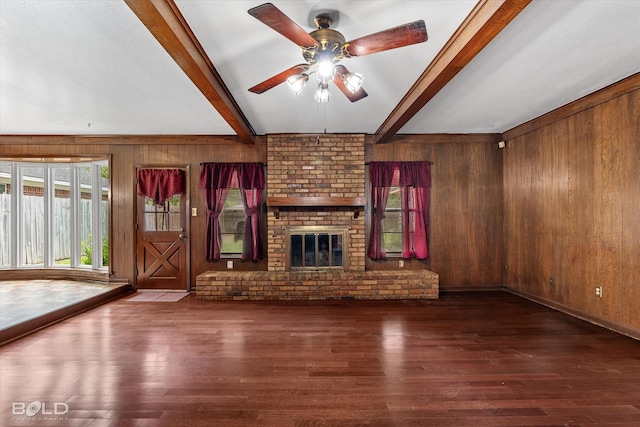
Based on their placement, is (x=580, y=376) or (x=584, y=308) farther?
(x=584, y=308)

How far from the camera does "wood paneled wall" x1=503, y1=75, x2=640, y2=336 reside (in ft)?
9.74

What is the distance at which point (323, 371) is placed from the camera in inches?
91.9

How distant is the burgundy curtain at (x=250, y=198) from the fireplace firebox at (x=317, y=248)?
1.82 feet

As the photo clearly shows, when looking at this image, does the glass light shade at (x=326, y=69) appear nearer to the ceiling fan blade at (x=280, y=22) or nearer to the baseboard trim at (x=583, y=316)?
the ceiling fan blade at (x=280, y=22)

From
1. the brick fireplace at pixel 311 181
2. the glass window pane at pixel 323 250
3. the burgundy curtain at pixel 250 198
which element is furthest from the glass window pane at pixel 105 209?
the glass window pane at pixel 323 250

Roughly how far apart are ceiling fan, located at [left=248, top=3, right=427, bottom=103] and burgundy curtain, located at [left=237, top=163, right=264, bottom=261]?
8.30 ft

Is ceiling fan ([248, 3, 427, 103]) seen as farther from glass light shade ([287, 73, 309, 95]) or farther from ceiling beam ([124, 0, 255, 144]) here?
ceiling beam ([124, 0, 255, 144])

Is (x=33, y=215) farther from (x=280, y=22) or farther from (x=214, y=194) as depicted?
(x=280, y=22)

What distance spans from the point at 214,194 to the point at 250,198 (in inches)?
22.8

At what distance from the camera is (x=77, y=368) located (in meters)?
2.41

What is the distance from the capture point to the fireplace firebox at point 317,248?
475 centimetres

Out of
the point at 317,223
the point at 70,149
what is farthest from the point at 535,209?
the point at 70,149

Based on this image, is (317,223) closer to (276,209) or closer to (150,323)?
(276,209)

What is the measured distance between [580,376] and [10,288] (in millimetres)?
7064
